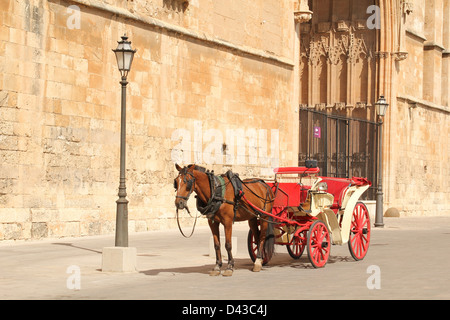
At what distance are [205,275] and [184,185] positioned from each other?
1306 mm

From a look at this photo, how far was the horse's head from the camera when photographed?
10188mm

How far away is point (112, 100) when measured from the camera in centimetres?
1883

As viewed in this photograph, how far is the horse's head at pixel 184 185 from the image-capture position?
A: 10188 mm

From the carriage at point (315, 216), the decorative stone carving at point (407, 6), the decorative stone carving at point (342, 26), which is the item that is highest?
the decorative stone carving at point (407, 6)

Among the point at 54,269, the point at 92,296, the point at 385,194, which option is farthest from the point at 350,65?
the point at 92,296

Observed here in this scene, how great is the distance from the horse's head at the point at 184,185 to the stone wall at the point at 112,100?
6.35 metres

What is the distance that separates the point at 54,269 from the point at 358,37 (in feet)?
83.4

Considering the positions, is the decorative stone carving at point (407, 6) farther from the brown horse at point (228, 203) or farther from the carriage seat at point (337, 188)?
the brown horse at point (228, 203)

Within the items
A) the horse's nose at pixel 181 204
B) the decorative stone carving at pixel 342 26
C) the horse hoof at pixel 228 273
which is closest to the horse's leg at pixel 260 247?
the horse hoof at pixel 228 273

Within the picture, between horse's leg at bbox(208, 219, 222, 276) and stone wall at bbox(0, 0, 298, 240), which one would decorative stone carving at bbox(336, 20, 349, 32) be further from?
horse's leg at bbox(208, 219, 222, 276)

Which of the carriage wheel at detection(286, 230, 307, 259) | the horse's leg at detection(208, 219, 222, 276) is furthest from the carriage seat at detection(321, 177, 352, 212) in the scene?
the horse's leg at detection(208, 219, 222, 276)

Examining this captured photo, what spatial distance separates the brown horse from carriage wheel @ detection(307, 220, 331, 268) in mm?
587

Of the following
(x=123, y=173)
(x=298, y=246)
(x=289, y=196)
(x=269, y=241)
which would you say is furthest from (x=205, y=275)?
→ (x=298, y=246)

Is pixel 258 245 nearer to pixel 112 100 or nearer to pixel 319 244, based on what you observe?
pixel 319 244
